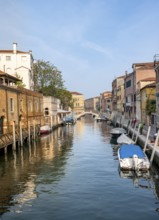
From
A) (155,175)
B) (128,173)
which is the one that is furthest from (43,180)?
(155,175)

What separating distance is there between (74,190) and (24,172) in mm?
6212

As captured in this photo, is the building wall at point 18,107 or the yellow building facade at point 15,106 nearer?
the yellow building facade at point 15,106

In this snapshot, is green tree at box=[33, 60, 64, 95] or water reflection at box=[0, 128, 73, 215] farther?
green tree at box=[33, 60, 64, 95]

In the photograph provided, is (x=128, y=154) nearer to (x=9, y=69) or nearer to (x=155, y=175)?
(x=155, y=175)

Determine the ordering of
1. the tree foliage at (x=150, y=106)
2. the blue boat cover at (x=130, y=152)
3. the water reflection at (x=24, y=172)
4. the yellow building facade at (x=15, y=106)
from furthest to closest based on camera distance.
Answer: the tree foliage at (x=150, y=106) → the yellow building facade at (x=15, y=106) → the blue boat cover at (x=130, y=152) → the water reflection at (x=24, y=172)

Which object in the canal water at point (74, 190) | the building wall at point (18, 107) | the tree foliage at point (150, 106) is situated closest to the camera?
the canal water at point (74, 190)

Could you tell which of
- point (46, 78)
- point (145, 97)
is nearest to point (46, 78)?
point (46, 78)

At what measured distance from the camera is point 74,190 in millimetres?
17312

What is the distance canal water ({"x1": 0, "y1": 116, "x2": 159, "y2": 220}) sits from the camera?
13.7 meters

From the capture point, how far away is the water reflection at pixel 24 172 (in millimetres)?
15672

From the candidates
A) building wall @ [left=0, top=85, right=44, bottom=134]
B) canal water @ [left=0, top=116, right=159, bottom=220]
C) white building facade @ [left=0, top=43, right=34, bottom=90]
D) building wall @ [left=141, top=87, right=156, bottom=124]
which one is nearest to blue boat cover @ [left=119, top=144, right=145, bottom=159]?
canal water @ [left=0, top=116, right=159, bottom=220]

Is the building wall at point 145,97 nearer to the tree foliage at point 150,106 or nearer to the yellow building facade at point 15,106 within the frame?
the tree foliage at point 150,106

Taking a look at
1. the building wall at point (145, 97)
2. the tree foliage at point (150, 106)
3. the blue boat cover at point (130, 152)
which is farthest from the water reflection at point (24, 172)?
the building wall at point (145, 97)

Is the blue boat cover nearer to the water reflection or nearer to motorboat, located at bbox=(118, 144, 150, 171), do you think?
motorboat, located at bbox=(118, 144, 150, 171)
